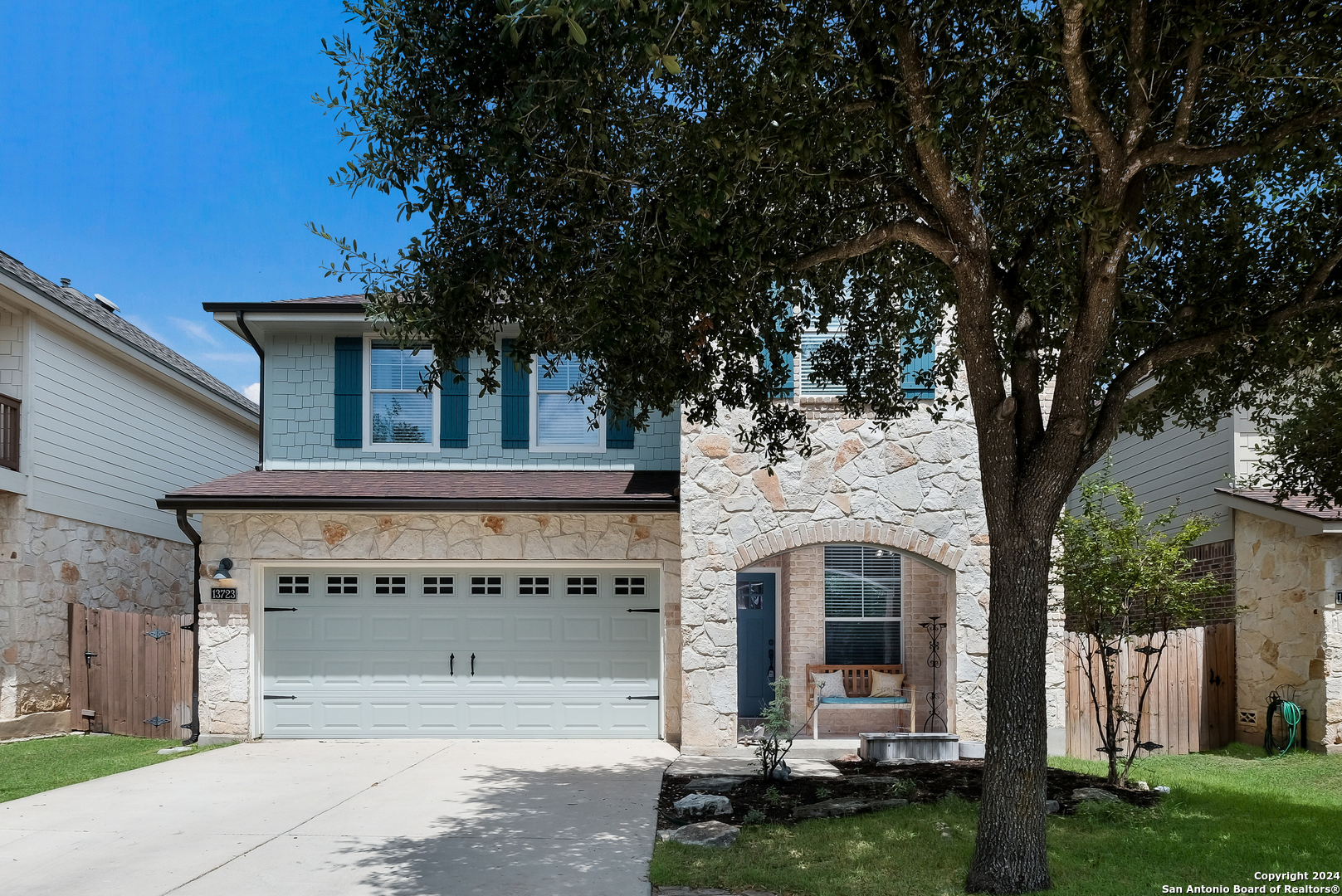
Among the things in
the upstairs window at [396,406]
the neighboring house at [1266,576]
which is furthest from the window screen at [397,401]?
the neighboring house at [1266,576]

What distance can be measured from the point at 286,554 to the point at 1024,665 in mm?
9765

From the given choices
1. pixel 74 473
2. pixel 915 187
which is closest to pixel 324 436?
pixel 74 473

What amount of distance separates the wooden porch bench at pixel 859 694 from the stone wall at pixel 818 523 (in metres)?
1.54

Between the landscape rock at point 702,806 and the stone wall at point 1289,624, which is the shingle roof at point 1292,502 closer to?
the stone wall at point 1289,624

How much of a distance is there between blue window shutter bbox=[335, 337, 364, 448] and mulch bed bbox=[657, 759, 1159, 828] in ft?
21.4

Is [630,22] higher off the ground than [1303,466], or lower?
higher

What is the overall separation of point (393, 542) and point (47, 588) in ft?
16.1

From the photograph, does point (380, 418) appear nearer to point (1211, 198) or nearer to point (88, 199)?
point (1211, 198)

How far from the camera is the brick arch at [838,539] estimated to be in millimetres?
11594

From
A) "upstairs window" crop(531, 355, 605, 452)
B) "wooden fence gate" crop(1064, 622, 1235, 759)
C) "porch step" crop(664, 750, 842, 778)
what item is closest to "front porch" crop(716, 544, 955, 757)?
"wooden fence gate" crop(1064, 622, 1235, 759)

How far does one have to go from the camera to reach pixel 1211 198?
7.74 m

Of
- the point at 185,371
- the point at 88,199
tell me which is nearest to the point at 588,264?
the point at 185,371

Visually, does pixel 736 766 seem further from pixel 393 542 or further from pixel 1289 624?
pixel 1289 624

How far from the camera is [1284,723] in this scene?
39.1ft
